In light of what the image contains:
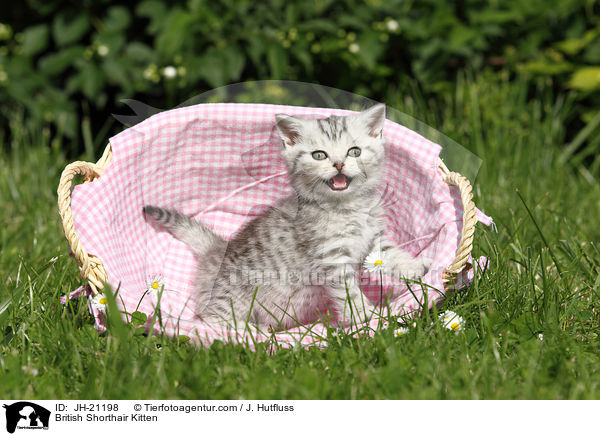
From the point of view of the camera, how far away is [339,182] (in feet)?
5.61

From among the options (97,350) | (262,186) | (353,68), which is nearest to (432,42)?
(353,68)

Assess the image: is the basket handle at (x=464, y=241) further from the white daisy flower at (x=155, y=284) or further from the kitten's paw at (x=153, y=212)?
the kitten's paw at (x=153, y=212)

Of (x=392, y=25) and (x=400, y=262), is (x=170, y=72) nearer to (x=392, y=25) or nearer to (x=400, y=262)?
(x=392, y=25)

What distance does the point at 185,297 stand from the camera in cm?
202

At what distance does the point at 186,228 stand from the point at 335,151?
0.70m

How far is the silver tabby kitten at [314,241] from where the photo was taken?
5.56ft

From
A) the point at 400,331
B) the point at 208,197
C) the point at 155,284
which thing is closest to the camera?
the point at 400,331

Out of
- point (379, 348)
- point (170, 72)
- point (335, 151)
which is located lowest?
point (379, 348)

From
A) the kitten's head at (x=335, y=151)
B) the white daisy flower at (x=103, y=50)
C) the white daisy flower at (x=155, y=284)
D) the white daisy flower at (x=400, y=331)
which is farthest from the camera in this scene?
the white daisy flower at (x=103, y=50)

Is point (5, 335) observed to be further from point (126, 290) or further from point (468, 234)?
point (468, 234)

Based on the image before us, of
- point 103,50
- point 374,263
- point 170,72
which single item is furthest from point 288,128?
point 103,50
